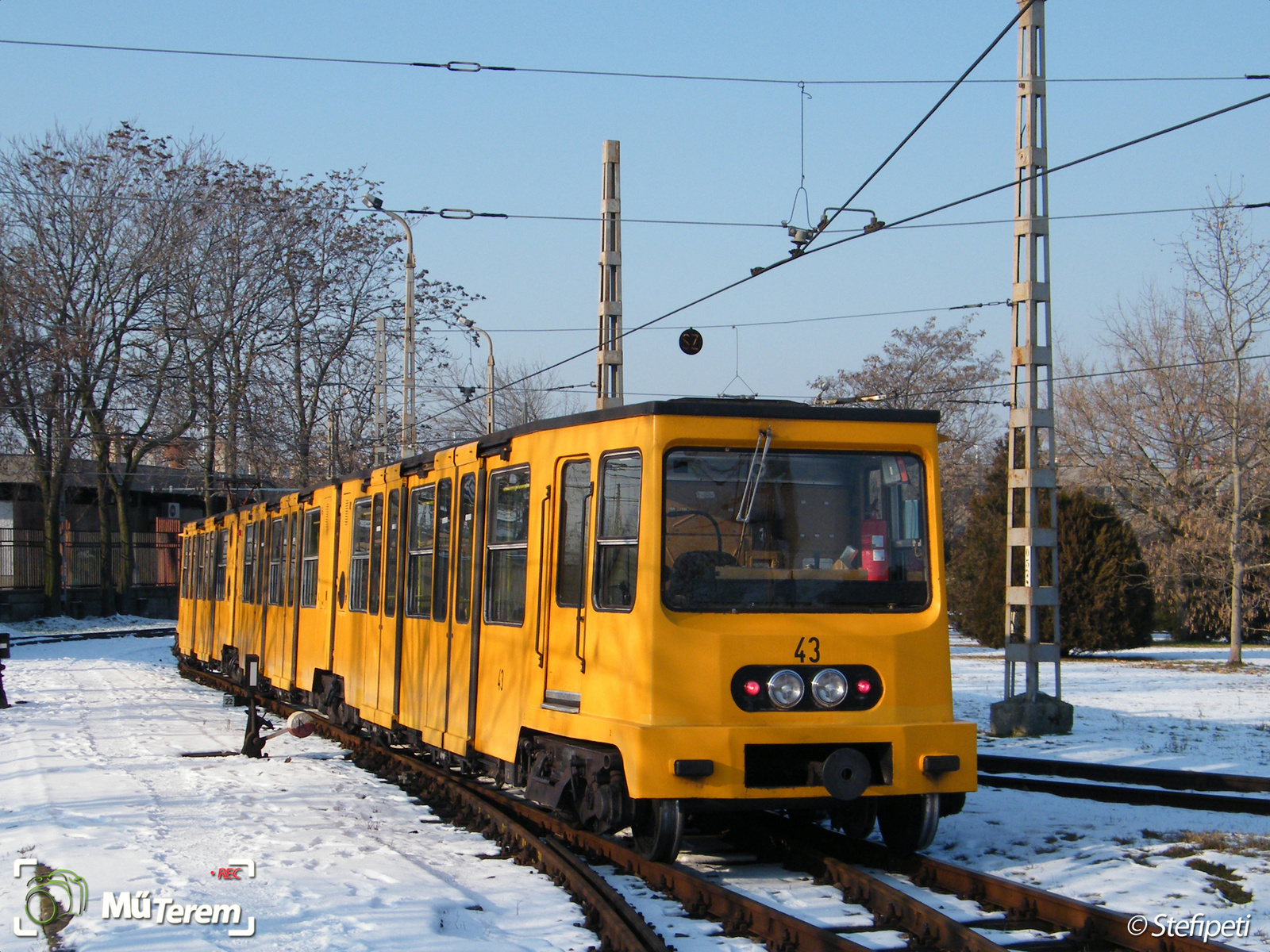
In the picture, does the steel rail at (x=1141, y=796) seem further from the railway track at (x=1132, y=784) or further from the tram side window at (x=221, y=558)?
the tram side window at (x=221, y=558)

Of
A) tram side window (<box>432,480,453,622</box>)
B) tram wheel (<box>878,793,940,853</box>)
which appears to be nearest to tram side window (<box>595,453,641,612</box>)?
tram wheel (<box>878,793,940,853</box>)

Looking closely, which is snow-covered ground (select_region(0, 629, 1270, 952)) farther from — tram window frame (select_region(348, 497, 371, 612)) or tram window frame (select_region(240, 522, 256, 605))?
tram window frame (select_region(240, 522, 256, 605))

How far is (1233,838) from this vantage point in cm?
792

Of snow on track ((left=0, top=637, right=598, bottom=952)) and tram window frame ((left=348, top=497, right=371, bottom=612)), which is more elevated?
tram window frame ((left=348, top=497, right=371, bottom=612))

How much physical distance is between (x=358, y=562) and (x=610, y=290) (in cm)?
504

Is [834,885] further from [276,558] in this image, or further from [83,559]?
[83,559]

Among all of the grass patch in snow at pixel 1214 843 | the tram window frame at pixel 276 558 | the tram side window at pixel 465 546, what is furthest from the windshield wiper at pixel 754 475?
the tram window frame at pixel 276 558

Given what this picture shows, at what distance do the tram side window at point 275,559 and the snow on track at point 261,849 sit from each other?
3.22 m

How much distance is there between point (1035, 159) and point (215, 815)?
33.2 feet

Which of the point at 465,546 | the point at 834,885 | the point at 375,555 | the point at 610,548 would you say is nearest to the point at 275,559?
the point at 375,555

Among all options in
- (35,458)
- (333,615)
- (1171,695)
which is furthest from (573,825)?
(35,458)

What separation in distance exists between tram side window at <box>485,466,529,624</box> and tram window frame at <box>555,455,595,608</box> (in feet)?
1.66

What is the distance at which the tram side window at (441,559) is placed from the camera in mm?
10219

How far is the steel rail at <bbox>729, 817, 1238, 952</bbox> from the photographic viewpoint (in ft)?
18.4
